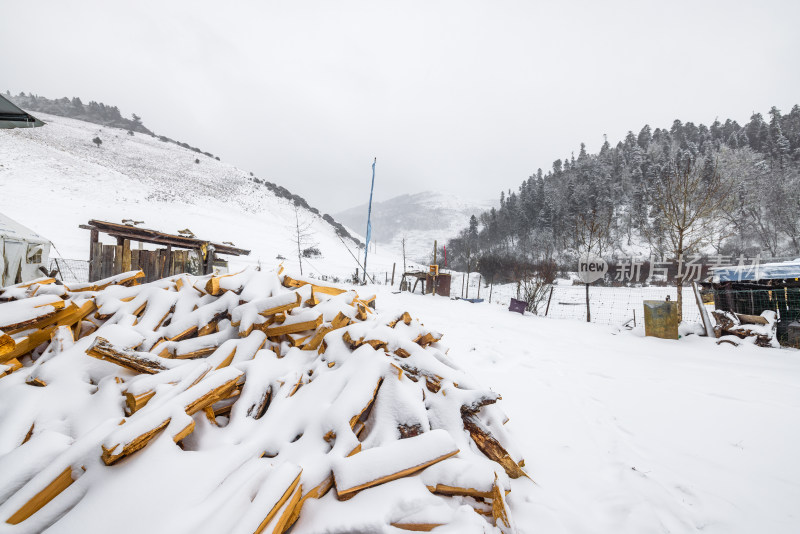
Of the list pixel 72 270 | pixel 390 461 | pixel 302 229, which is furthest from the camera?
pixel 302 229

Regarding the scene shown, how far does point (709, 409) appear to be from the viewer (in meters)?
3.30

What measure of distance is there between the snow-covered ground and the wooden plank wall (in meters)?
9.95

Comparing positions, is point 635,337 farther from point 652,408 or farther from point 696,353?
point 652,408

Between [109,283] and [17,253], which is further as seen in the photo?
[17,253]

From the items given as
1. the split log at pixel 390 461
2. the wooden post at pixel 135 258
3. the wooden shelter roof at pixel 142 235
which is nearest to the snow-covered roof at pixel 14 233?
the wooden shelter roof at pixel 142 235

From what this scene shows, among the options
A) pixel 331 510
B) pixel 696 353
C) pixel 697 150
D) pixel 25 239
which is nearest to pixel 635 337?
pixel 696 353

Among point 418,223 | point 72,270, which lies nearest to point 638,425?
point 72,270

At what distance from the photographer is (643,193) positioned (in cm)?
5300

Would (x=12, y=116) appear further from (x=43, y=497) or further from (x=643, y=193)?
(x=643, y=193)

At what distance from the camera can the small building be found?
6707mm

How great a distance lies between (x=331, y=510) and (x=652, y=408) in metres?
3.67

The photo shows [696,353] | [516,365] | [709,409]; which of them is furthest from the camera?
[696,353]

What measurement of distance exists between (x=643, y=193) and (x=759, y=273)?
193 feet

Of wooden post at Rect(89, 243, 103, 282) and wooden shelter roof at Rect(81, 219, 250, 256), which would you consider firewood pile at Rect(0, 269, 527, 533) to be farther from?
wooden post at Rect(89, 243, 103, 282)
